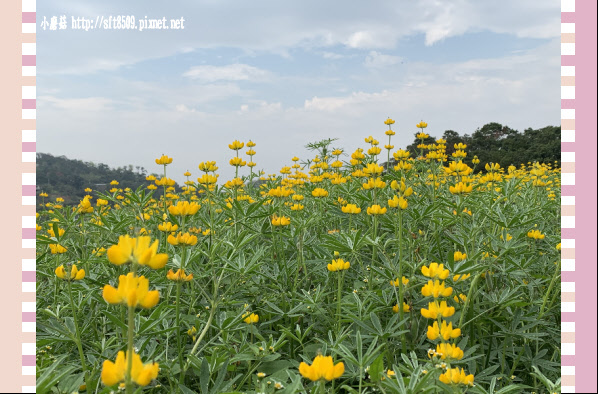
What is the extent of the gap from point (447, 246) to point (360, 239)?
3.50ft

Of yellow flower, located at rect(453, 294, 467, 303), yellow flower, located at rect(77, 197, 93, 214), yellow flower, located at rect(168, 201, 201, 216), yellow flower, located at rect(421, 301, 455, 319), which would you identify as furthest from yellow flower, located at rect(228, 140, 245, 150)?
yellow flower, located at rect(421, 301, 455, 319)

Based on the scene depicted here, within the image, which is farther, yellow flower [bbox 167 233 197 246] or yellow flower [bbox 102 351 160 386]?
yellow flower [bbox 167 233 197 246]

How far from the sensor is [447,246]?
8.91ft

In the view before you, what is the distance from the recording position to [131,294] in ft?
2.36

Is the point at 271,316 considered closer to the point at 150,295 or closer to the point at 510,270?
the point at 510,270

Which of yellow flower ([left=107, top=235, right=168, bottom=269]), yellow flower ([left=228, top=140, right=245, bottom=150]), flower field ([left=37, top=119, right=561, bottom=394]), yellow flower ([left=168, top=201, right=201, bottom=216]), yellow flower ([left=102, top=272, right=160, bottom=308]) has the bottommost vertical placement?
flower field ([left=37, top=119, right=561, bottom=394])

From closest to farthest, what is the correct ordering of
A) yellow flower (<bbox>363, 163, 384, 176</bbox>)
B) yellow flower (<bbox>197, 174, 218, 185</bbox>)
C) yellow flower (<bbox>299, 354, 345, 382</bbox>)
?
yellow flower (<bbox>299, 354, 345, 382</bbox>), yellow flower (<bbox>363, 163, 384, 176</bbox>), yellow flower (<bbox>197, 174, 218, 185</bbox>)

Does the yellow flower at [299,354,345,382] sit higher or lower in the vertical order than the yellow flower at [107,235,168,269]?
lower

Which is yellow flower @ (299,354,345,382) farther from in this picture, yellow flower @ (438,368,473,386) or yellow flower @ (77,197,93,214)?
yellow flower @ (77,197,93,214)

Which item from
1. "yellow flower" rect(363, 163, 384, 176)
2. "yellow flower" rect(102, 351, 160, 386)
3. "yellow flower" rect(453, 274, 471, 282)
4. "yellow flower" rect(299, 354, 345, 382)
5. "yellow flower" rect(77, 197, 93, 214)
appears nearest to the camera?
"yellow flower" rect(102, 351, 160, 386)

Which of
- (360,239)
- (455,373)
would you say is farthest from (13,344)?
(360,239)

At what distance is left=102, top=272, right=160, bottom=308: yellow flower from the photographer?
0.72m

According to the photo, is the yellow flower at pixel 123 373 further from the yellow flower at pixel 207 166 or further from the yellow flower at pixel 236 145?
the yellow flower at pixel 236 145

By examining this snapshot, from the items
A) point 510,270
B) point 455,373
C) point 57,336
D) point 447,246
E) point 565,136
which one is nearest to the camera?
point 455,373
